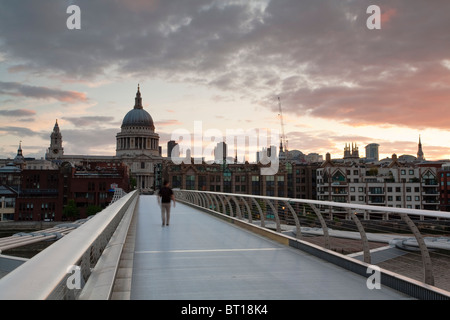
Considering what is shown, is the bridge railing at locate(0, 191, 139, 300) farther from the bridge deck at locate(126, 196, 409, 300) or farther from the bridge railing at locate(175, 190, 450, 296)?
the bridge railing at locate(175, 190, 450, 296)

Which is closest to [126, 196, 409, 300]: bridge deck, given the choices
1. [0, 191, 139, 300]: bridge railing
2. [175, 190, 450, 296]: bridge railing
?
[175, 190, 450, 296]: bridge railing

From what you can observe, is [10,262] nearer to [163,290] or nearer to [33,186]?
[163,290]

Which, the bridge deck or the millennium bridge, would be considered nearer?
the millennium bridge

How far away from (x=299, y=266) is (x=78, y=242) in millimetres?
4319

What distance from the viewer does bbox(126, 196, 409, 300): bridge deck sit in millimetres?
5238

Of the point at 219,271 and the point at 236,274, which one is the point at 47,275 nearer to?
the point at 236,274

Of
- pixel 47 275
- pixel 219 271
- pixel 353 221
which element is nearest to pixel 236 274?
pixel 219 271

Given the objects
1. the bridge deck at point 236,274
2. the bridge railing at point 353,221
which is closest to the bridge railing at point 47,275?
the bridge deck at point 236,274

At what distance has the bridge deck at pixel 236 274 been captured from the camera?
5.24 meters

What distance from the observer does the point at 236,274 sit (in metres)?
6.37

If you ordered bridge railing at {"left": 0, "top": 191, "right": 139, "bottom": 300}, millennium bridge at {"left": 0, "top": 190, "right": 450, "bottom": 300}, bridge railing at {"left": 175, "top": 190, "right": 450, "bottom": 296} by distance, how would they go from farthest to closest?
bridge railing at {"left": 175, "top": 190, "right": 450, "bottom": 296} < millennium bridge at {"left": 0, "top": 190, "right": 450, "bottom": 300} < bridge railing at {"left": 0, "top": 191, "right": 139, "bottom": 300}
